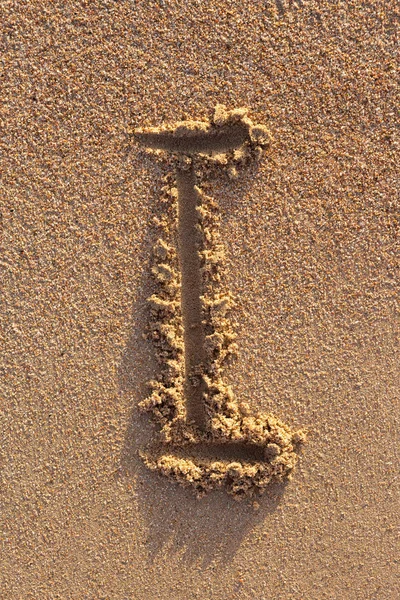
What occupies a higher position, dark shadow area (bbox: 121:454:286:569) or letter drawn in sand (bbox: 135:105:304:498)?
letter drawn in sand (bbox: 135:105:304:498)

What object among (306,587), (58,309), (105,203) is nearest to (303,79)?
(105,203)

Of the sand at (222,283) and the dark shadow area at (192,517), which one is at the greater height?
the sand at (222,283)

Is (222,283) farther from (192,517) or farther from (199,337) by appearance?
Result: (192,517)

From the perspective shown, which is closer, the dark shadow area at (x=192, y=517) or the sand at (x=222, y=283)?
the sand at (x=222, y=283)

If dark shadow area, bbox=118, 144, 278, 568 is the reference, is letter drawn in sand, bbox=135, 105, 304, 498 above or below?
above

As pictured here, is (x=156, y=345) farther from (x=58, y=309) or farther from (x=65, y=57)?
(x=65, y=57)

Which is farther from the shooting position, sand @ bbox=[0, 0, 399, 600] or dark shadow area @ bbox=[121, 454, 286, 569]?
dark shadow area @ bbox=[121, 454, 286, 569]
